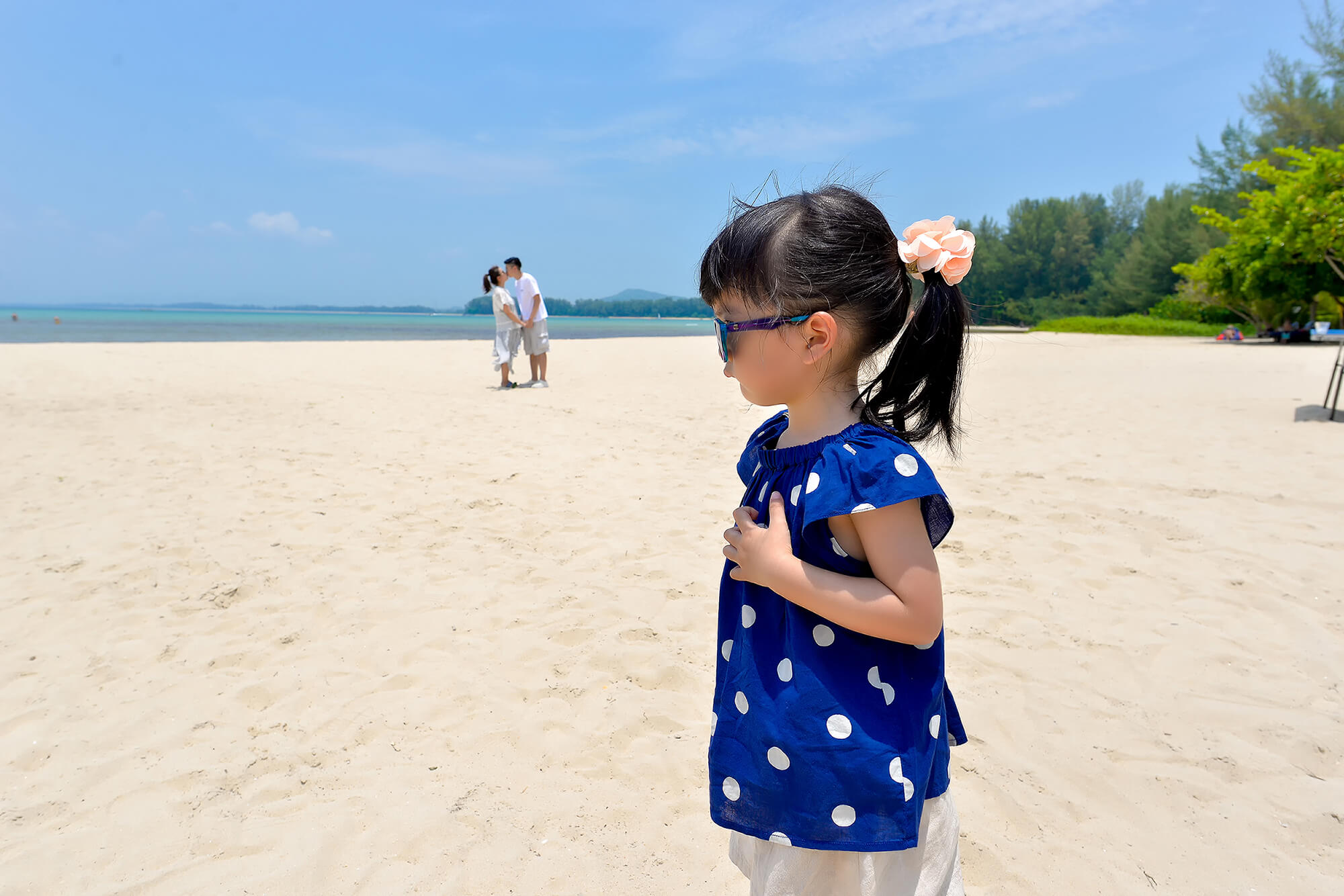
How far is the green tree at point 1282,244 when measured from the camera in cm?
1379

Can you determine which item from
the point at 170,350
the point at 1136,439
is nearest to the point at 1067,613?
the point at 1136,439

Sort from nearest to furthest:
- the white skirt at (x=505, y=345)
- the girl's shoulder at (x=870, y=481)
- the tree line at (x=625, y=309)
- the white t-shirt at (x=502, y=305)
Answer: the girl's shoulder at (x=870, y=481) < the white t-shirt at (x=502, y=305) < the white skirt at (x=505, y=345) < the tree line at (x=625, y=309)

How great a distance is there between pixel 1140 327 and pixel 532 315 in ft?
92.3

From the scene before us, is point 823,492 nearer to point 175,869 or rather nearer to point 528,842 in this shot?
point 528,842

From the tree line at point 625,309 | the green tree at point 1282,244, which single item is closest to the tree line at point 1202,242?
the green tree at point 1282,244

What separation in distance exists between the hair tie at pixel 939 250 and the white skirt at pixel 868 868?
89 cm

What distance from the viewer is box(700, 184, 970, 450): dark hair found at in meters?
1.21

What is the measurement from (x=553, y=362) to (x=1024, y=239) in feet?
161

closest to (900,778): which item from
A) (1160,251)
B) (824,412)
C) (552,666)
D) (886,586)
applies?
(886,586)

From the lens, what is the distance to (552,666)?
3.04 m

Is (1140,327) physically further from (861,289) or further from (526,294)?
(861,289)

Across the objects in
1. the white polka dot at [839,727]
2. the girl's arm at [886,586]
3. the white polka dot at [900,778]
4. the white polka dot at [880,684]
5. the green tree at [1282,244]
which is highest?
the green tree at [1282,244]

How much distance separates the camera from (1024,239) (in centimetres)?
5444

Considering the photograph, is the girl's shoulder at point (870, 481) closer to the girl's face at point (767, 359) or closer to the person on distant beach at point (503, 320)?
the girl's face at point (767, 359)
